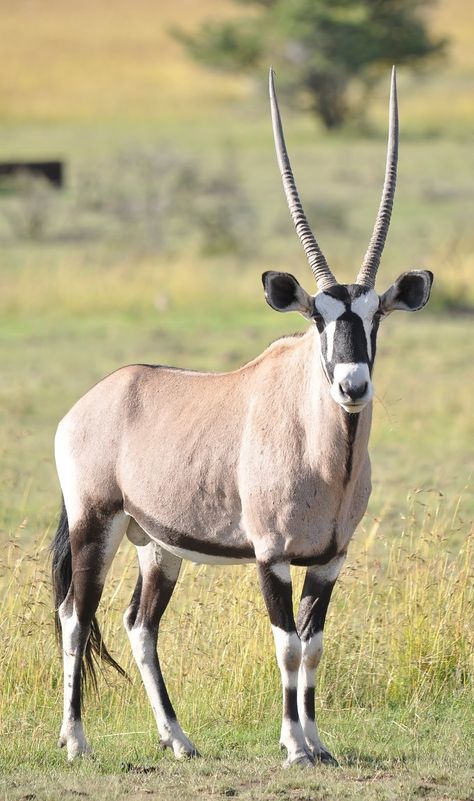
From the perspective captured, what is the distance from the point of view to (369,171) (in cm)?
3850

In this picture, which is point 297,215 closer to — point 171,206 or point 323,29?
point 171,206

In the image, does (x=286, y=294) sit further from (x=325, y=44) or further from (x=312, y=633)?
(x=325, y=44)

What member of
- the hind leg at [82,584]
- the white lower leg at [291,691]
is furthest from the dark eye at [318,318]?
the hind leg at [82,584]

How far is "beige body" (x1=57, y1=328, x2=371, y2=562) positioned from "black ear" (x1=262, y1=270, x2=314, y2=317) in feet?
0.62

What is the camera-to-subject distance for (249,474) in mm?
6426

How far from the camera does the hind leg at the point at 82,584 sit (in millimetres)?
6941

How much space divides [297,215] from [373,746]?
97.5 inches

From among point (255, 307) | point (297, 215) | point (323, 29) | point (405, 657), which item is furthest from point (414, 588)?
point (323, 29)

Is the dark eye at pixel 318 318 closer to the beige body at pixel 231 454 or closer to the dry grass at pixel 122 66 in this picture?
the beige body at pixel 231 454

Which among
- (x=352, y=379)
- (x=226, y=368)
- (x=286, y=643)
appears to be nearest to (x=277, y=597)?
(x=286, y=643)

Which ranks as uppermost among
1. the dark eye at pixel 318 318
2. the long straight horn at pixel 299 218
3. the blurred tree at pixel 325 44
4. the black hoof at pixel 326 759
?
the blurred tree at pixel 325 44

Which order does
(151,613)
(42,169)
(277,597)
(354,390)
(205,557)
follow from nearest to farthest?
(354,390) → (277,597) → (205,557) → (151,613) → (42,169)

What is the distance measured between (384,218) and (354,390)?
103cm

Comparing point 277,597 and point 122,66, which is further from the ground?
point 122,66
